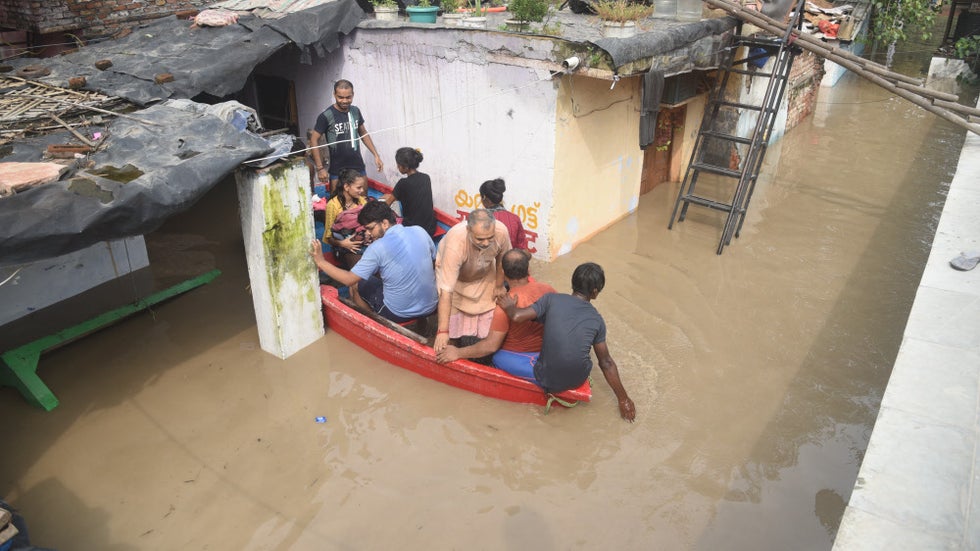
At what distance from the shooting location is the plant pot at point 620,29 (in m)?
7.34

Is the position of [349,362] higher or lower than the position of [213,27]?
lower

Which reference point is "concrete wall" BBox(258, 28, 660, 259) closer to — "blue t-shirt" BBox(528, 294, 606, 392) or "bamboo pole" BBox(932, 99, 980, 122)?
"blue t-shirt" BBox(528, 294, 606, 392)

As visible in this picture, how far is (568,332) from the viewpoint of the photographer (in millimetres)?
4926

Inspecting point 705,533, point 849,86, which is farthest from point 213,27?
point 849,86

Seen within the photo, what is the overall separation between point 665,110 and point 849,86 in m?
10.6

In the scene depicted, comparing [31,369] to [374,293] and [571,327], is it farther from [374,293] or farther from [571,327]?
[571,327]

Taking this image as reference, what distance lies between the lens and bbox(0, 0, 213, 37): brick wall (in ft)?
29.9

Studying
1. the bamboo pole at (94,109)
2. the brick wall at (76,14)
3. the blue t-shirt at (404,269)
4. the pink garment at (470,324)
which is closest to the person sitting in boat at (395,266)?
the blue t-shirt at (404,269)

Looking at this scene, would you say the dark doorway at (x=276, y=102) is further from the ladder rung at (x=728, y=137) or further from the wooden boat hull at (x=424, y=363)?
the ladder rung at (x=728, y=137)

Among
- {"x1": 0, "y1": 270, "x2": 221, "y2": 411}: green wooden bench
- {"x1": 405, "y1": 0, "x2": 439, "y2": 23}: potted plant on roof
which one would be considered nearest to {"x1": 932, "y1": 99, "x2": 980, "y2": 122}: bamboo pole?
{"x1": 405, "y1": 0, "x2": 439, "y2": 23}: potted plant on roof

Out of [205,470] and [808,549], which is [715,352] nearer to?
[808,549]

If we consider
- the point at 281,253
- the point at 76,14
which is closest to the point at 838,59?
the point at 281,253

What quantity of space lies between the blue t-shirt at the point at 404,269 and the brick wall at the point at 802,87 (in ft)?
32.4

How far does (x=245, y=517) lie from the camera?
469cm
